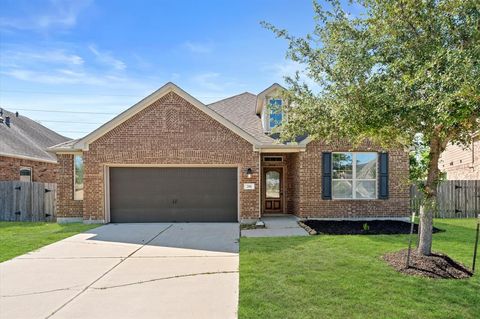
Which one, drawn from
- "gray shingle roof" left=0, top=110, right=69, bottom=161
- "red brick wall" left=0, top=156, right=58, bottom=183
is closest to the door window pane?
"gray shingle roof" left=0, top=110, right=69, bottom=161

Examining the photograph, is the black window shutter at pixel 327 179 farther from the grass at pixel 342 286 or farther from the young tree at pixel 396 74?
the young tree at pixel 396 74

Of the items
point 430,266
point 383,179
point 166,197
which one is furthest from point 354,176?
point 166,197

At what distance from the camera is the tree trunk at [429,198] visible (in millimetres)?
6508

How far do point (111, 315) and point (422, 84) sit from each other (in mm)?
5525

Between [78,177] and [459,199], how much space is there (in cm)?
1596

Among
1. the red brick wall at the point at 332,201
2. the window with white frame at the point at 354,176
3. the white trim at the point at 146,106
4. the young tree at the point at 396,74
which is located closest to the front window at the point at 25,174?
the white trim at the point at 146,106

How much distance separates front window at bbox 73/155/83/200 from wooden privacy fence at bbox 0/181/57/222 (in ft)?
6.20

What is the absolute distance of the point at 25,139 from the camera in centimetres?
2009

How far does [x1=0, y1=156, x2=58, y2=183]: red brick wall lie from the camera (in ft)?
54.0

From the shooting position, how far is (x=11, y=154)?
16484 millimetres

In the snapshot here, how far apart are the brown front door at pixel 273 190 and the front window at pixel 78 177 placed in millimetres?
7586

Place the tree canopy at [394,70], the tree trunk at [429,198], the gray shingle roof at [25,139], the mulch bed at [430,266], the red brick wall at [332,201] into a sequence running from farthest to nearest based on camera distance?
the gray shingle roof at [25,139] < the red brick wall at [332,201] < the tree trunk at [429,198] < the mulch bed at [430,266] < the tree canopy at [394,70]

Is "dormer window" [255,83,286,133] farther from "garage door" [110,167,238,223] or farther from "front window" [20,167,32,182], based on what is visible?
"front window" [20,167,32,182]

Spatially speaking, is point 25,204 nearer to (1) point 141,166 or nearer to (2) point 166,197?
(1) point 141,166
